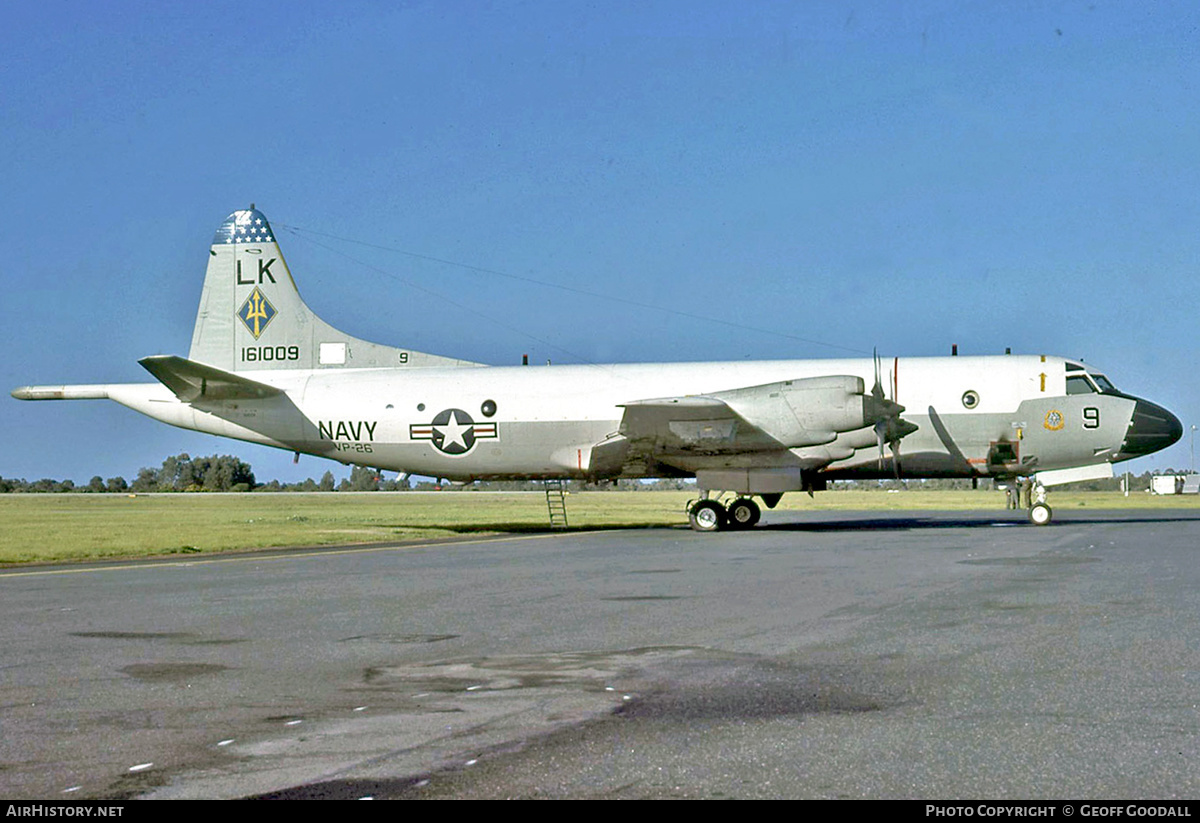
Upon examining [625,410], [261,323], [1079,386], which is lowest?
[625,410]

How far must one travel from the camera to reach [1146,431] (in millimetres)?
31469

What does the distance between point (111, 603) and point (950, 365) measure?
936 inches

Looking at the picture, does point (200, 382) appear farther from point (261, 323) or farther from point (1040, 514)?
point (1040, 514)

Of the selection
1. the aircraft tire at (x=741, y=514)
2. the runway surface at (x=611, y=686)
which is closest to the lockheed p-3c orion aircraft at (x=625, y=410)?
the aircraft tire at (x=741, y=514)

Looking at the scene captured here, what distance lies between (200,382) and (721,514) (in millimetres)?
15109

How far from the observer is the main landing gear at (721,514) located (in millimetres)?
31656

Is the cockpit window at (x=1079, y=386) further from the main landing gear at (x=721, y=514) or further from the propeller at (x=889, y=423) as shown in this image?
the main landing gear at (x=721, y=514)

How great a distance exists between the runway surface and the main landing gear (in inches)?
554

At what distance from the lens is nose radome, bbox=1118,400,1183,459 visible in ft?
103

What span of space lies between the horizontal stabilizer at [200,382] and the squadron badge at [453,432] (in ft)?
14.8

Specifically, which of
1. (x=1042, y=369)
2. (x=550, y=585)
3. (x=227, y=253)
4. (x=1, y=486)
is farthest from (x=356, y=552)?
(x=1, y=486)

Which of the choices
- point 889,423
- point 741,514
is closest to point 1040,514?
point 889,423

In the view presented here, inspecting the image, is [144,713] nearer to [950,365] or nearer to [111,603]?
[111,603]

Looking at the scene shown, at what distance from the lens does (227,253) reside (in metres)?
36.3
